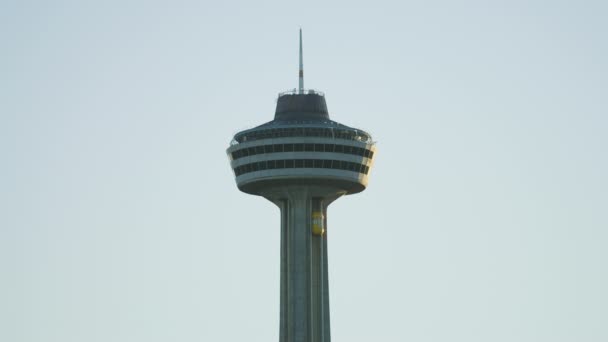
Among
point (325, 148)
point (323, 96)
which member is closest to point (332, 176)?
point (325, 148)

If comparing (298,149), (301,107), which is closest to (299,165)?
(298,149)

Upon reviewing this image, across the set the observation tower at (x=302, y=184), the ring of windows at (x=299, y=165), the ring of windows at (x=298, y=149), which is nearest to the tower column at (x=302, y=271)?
the observation tower at (x=302, y=184)

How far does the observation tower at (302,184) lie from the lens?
186m

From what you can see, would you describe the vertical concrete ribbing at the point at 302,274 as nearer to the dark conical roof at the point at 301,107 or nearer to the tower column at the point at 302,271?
the tower column at the point at 302,271

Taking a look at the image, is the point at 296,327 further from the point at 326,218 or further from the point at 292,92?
the point at 292,92

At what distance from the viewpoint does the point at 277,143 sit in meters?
187

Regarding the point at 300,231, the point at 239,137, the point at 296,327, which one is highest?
the point at 239,137

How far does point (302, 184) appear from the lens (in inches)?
7402

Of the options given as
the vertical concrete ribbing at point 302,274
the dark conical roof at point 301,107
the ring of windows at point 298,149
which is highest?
the dark conical roof at point 301,107

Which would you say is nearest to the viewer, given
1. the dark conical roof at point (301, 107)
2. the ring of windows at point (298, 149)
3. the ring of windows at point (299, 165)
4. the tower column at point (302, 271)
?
the tower column at point (302, 271)

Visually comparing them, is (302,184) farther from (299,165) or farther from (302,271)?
(302,271)

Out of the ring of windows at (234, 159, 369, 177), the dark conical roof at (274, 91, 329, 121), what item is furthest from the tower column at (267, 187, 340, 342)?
the dark conical roof at (274, 91, 329, 121)

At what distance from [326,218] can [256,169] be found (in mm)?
13185

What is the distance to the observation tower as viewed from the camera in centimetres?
18638
